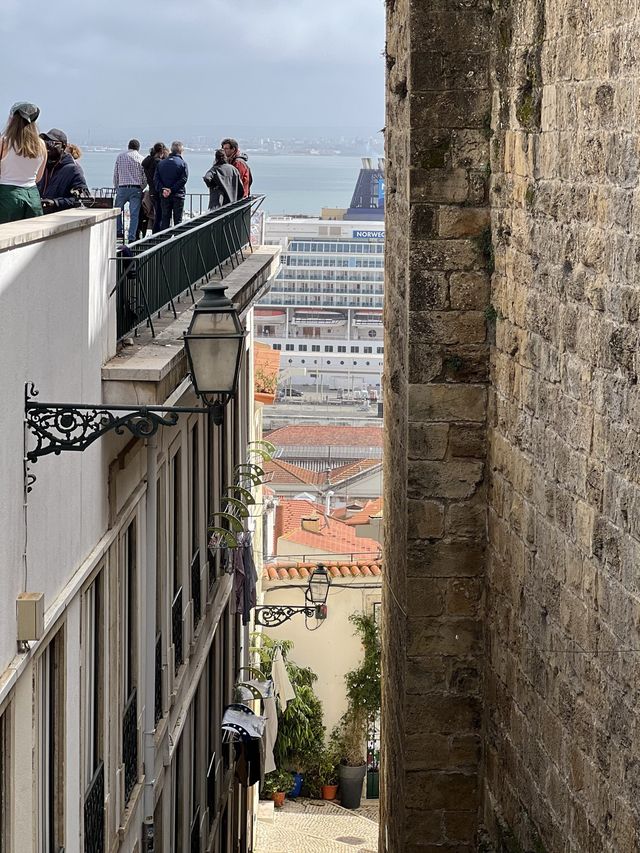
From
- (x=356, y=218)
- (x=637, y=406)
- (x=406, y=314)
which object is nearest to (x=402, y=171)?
(x=406, y=314)

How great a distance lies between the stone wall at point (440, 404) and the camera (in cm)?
810

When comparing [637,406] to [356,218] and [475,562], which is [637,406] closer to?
[475,562]

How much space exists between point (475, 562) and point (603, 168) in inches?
127

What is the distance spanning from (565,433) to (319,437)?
3208 inches

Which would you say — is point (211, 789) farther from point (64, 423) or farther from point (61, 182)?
point (64, 423)

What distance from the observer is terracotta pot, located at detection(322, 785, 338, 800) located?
25578mm

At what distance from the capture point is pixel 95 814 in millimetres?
7508

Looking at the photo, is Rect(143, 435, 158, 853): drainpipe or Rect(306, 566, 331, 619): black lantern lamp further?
Rect(306, 566, 331, 619): black lantern lamp

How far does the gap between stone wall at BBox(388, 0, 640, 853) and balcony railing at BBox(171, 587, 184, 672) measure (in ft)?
5.17

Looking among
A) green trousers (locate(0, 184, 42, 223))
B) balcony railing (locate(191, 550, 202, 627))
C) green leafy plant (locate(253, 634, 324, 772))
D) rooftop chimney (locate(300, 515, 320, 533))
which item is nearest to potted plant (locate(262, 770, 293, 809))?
green leafy plant (locate(253, 634, 324, 772))

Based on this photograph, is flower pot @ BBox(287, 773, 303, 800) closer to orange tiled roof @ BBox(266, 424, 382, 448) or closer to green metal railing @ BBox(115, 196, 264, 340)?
green metal railing @ BBox(115, 196, 264, 340)

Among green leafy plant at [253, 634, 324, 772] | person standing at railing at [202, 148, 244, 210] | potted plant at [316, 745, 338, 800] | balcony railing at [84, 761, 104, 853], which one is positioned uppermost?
person standing at railing at [202, 148, 244, 210]

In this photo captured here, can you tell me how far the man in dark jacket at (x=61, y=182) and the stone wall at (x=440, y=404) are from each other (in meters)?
1.90

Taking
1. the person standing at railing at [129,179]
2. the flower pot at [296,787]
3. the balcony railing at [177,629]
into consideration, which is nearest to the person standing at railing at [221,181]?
the person standing at railing at [129,179]
